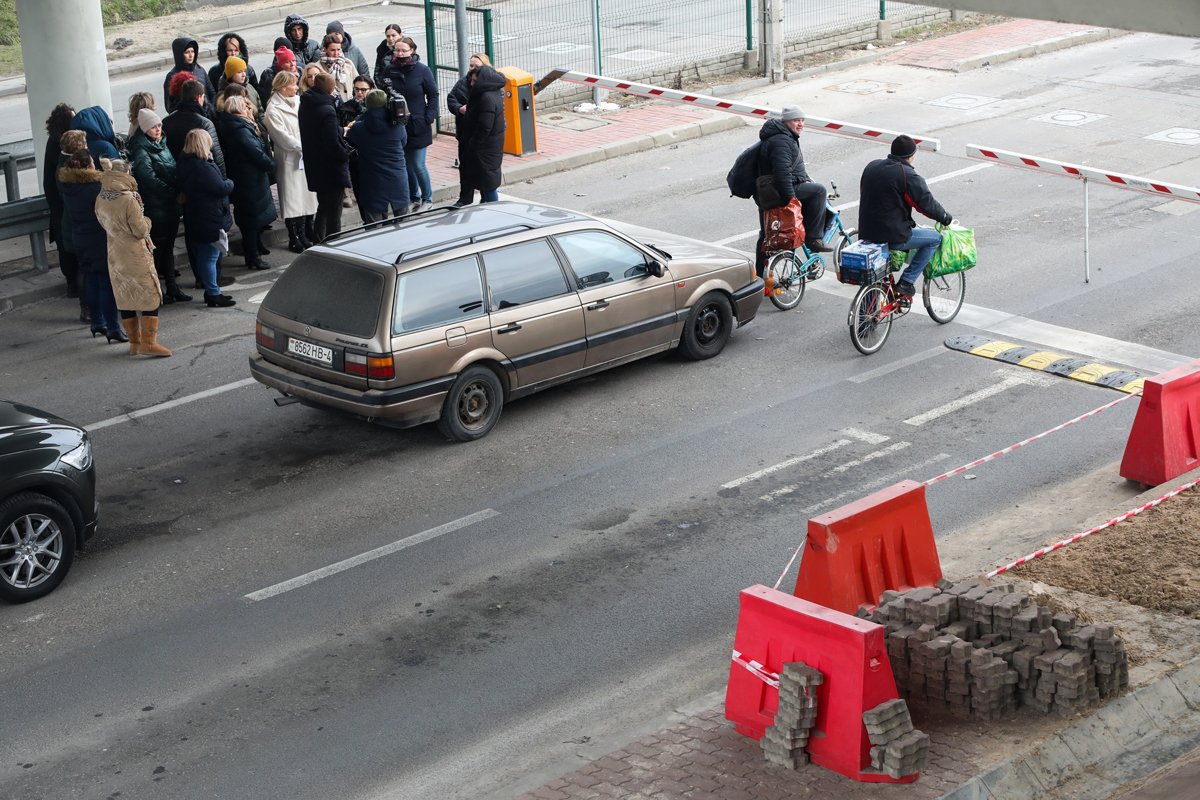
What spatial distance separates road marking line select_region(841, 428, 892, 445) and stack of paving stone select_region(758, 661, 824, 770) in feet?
14.9

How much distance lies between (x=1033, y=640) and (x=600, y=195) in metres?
12.0

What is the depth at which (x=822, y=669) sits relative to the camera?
7.37 m

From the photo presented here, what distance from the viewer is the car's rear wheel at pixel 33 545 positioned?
947 centimetres

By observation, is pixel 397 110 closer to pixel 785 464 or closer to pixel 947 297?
pixel 947 297

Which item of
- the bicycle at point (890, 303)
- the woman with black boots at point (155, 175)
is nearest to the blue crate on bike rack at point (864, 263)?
the bicycle at point (890, 303)

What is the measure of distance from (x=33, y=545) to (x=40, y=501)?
10.7 inches

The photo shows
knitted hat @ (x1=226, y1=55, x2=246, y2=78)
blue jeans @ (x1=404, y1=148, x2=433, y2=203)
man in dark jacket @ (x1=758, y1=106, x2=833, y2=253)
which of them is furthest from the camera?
blue jeans @ (x1=404, y1=148, x2=433, y2=203)

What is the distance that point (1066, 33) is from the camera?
88.1ft

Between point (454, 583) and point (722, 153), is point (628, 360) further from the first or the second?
point (722, 153)

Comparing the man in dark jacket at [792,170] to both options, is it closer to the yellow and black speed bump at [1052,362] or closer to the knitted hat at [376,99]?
the yellow and black speed bump at [1052,362]

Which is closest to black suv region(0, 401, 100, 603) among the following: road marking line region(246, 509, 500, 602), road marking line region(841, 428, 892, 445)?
road marking line region(246, 509, 500, 602)

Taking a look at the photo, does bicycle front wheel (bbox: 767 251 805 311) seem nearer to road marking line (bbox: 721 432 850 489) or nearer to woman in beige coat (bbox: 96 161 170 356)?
road marking line (bbox: 721 432 850 489)

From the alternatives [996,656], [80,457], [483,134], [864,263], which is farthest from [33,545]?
[483,134]

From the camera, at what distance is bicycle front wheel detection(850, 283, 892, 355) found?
13.3 meters
